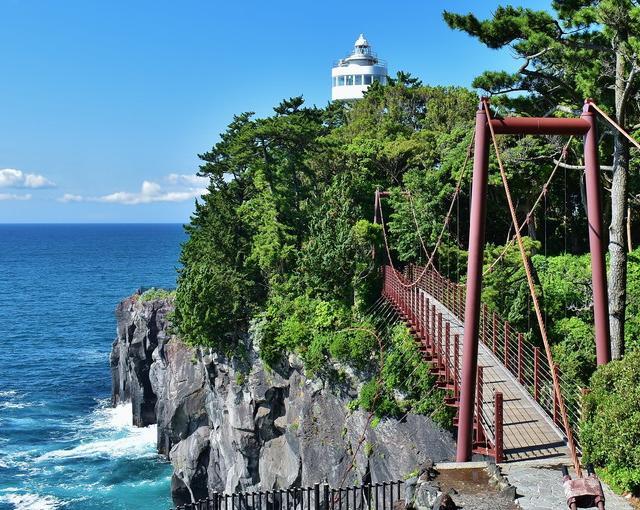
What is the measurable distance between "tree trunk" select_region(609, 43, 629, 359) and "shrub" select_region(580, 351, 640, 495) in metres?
3.31

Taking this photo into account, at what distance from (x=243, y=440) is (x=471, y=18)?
725 inches

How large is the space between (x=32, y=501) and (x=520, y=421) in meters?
25.4

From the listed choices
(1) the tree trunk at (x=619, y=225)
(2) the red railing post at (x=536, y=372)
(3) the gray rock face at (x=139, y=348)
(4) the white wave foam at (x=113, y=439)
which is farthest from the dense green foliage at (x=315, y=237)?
(4) the white wave foam at (x=113, y=439)

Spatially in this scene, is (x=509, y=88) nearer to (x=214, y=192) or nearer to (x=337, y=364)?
(x=337, y=364)

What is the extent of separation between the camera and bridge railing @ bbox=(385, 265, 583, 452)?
12336 millimetres

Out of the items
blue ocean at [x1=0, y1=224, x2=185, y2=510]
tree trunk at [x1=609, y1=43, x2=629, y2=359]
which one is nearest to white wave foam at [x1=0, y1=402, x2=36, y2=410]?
blue ocean at [x1=0, y1=224, x2=185, y2=510]

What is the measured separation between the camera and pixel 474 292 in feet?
36.7

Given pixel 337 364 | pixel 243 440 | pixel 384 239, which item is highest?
pixel 384 239

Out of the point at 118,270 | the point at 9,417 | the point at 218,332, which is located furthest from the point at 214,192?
the point at 118,270

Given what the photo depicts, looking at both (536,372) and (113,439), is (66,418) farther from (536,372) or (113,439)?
(536,372)

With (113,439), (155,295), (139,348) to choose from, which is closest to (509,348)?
(113,439)

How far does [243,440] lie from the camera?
2567 centimetres

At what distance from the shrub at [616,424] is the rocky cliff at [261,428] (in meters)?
5.87

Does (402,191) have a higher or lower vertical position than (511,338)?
higher
